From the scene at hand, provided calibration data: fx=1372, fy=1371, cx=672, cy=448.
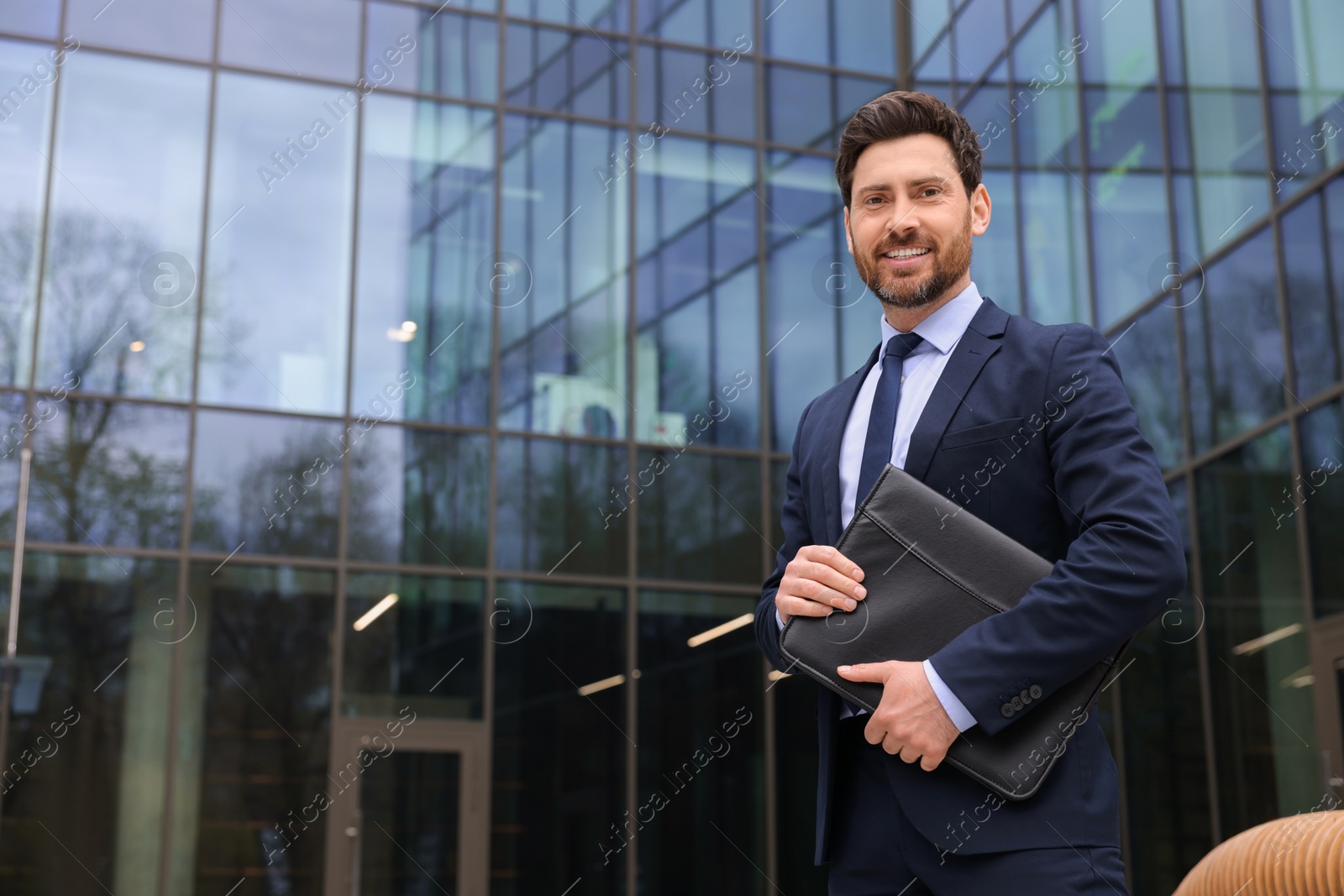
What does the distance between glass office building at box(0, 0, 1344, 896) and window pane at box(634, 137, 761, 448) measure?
0.17 ft

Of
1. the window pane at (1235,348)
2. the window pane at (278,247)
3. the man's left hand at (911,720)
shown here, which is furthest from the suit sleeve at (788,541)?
the window pane at (278,247)

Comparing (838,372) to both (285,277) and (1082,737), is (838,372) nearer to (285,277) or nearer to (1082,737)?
(285,277)

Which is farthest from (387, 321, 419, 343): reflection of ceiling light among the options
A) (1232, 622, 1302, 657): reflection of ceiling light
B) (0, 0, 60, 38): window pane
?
(1232, 622, 1302, 657): reflection of ceiling light

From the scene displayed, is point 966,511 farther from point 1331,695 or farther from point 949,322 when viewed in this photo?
point 1331,695

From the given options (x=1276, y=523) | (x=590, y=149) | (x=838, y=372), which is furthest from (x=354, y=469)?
(x=1276, y=523)

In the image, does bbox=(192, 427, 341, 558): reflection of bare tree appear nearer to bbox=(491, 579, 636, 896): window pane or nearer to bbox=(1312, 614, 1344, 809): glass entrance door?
bbox=(491, 579, 636, 896): window pane

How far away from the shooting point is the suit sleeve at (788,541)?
206cm

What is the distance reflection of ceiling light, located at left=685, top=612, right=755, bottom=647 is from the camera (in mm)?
14992

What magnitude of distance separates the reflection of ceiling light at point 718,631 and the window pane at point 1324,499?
20.2 feet

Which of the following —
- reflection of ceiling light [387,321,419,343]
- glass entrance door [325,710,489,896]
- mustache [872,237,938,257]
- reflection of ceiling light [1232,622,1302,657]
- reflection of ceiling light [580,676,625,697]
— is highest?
reflection of ceiling light [387,321,419,343]

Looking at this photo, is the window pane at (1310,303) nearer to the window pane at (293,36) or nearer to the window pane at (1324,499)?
the window pane at (1324,499)

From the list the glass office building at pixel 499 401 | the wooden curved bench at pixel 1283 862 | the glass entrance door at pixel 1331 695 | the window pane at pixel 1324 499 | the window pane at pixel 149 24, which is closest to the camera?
the wooden curved bench at pixel 1283 862

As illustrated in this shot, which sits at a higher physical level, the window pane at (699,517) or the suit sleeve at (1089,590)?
the window pane at (699,517)

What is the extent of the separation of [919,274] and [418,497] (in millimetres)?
12961
